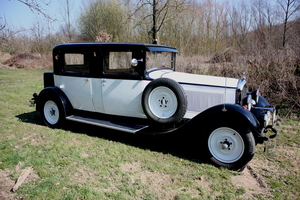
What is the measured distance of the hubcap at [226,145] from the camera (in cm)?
340

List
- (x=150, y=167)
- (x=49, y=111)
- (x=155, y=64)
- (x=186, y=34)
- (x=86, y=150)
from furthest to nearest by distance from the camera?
(x=186, y=34) < (x=49, y=111) < (x=155, y=64) < (x=86, y=150) < (x=150, y=167)

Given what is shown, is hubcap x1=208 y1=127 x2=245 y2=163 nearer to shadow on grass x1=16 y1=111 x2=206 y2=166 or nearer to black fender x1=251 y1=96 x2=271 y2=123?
shadow on grass x1=16 y1=111 x2=206 y2=166

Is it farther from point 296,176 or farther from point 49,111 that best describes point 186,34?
point 296,176

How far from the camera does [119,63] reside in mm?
4445

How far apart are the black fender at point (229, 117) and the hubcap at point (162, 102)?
454 millimetres

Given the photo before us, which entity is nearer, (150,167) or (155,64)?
(150,167)

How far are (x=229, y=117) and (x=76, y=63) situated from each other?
3.46 meters

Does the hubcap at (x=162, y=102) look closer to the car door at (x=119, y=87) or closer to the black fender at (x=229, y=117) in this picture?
the car door at (x=119, y=87)

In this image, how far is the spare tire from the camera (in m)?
Result: 3.73

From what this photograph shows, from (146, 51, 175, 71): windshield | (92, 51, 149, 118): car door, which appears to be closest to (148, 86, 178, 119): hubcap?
(92, 51, 149, 118): car door

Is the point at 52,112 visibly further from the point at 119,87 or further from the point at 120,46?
the point at 120,46

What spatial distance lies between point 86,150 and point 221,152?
2.40 metres

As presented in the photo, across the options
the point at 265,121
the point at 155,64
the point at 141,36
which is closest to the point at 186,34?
the point at 141,36

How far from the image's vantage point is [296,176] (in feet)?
10.7
